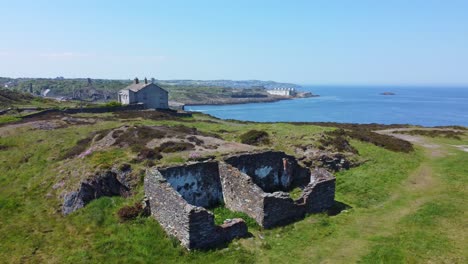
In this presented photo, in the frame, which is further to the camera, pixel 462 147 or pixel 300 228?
pixel 462 147

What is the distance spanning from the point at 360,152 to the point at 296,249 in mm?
18454

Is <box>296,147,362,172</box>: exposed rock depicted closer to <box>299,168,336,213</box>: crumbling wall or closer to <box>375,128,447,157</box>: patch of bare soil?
<box>299,168,336,213</box>: crumbling wall

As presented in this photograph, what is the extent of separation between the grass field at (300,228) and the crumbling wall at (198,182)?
1.87 metres

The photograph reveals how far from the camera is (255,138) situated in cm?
3484

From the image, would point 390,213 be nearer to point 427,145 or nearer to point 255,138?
point 255,138

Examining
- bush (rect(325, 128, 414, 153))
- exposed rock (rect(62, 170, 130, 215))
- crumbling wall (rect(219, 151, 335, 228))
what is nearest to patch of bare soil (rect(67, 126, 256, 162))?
crumbling wall (rect(219, 151, 335, 228))

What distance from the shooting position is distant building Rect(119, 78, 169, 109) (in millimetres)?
79375

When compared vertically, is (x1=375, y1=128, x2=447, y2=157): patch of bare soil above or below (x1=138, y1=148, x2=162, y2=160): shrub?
below

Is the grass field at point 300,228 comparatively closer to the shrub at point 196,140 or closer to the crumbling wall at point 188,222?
the crumbling wall at point 188,222

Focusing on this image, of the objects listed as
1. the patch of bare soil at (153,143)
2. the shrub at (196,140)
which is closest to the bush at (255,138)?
the patch of bare soil at (153,143)

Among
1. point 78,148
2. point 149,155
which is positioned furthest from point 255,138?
point 78,148

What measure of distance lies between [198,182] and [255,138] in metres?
14.9

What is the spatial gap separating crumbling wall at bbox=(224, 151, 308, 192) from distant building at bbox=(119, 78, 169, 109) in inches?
2301

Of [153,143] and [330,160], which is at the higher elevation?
[153,143]
